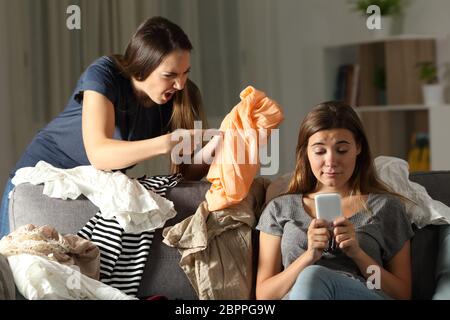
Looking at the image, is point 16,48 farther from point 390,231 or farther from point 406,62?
point 390,231

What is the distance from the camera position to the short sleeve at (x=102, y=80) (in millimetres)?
2558

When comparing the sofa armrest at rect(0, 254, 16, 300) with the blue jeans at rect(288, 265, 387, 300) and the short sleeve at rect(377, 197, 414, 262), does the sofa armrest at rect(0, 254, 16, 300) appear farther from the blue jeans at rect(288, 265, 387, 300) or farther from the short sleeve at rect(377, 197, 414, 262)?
the short sleeve at rect(377, 197, 414, 262)

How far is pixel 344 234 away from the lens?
2.17 meters

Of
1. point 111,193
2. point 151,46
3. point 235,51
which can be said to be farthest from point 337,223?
point 235,51

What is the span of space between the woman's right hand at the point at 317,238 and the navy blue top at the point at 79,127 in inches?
28.8

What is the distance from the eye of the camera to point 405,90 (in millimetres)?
4945

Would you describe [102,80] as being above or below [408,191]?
above

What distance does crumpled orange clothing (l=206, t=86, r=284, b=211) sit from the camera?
2.45m

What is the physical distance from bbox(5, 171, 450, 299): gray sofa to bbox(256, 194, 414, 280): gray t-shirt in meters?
0.15

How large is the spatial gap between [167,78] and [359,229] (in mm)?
724

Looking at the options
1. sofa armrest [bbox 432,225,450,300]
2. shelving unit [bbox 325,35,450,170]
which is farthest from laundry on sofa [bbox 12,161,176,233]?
shelving unit [bbox 325,35,450,170]

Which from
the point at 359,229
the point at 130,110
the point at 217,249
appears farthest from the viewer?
the point at 130,110

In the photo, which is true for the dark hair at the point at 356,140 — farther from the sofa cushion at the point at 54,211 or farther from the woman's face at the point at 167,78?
the sofa cushion at the point at 54,211

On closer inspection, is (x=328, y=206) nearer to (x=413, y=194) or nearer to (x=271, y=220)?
(x=271, y=220)
